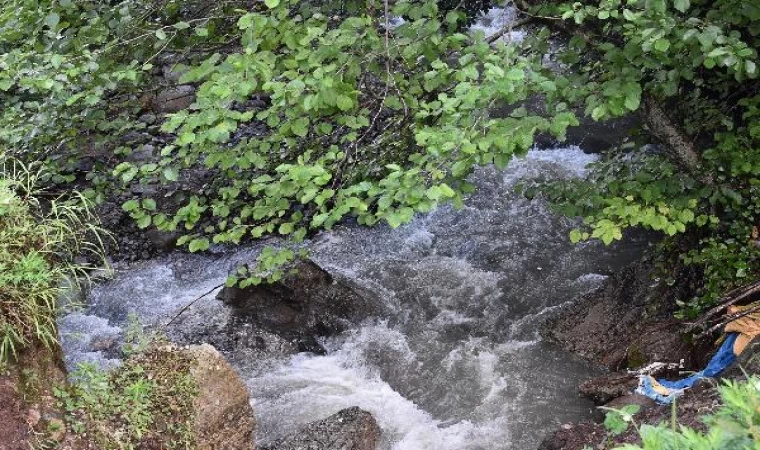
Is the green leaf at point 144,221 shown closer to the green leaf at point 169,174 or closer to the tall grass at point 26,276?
the green leaf at point 169,174

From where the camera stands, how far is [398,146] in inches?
182

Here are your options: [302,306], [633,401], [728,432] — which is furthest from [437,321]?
[728,432]

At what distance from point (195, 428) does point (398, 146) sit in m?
2.32

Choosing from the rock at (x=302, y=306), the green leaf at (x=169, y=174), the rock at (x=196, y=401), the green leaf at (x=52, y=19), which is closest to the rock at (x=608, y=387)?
the rock at (x=302, y=306)

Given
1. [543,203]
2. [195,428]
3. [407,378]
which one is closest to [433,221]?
[543,203]

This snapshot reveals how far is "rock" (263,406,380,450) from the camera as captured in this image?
205 inches

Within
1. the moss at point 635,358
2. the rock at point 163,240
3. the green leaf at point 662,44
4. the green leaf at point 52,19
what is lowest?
the moss at point 635,358

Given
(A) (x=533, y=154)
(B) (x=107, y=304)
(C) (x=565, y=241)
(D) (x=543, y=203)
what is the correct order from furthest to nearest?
(A) (x=533, y=154)
(D) (x=543, y=203)
(C) (x=565, y=241)
(B) (x=107, y=304)

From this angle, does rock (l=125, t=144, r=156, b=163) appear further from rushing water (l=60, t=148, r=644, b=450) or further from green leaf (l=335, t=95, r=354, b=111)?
green leaf (l=335, t=95, r=354, b=111)

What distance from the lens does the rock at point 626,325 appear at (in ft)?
18.7

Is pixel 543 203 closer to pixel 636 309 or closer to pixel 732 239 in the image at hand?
pixel 636 309

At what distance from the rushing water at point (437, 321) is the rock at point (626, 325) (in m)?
0.26

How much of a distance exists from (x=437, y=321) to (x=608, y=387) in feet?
7.02

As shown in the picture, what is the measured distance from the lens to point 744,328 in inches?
177
